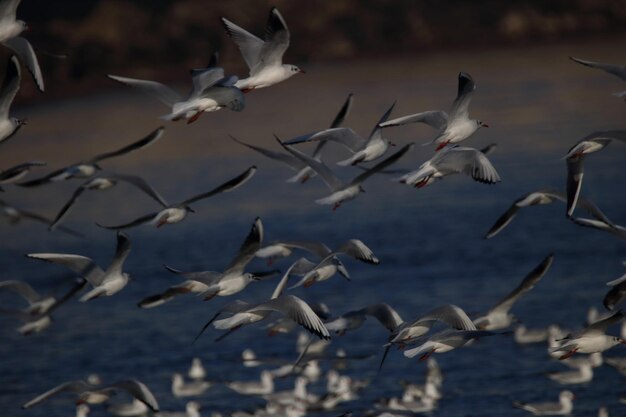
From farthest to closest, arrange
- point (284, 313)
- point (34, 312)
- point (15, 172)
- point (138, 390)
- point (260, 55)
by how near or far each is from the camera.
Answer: point (34, 312) < point (138, 390) < point (15, 172) < point (260, 55) < point (284, 313)

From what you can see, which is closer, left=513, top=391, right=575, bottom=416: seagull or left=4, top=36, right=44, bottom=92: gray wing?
left=4, top=36, right=44, bottom=92: gray wing

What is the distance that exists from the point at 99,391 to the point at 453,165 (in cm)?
465

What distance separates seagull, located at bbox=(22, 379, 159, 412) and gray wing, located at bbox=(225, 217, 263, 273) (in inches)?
63.8

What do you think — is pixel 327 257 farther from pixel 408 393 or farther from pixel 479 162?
pixel 408 393

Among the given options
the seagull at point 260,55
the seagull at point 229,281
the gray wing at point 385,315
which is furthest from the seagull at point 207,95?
the gray wing at point 385,315

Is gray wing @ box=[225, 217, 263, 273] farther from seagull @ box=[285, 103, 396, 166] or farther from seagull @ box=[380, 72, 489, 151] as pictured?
seagull @ box=[380, 72, 489, 151]

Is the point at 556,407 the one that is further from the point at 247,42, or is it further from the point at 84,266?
the point at 247,42

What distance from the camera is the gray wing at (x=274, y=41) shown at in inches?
500

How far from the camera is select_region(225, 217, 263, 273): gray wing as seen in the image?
42.8 ft

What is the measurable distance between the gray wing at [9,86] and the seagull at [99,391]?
9.45 feet

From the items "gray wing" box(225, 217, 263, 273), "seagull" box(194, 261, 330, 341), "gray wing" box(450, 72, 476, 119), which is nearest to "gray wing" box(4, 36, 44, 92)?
"gray wing" box(225, 217, 263, 273)

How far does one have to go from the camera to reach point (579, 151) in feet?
43.1

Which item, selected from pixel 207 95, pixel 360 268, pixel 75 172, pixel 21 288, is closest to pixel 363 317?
pixel 207 95

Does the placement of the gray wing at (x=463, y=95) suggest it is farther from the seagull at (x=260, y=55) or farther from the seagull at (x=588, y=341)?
the seagull at (x=588, y=341)
